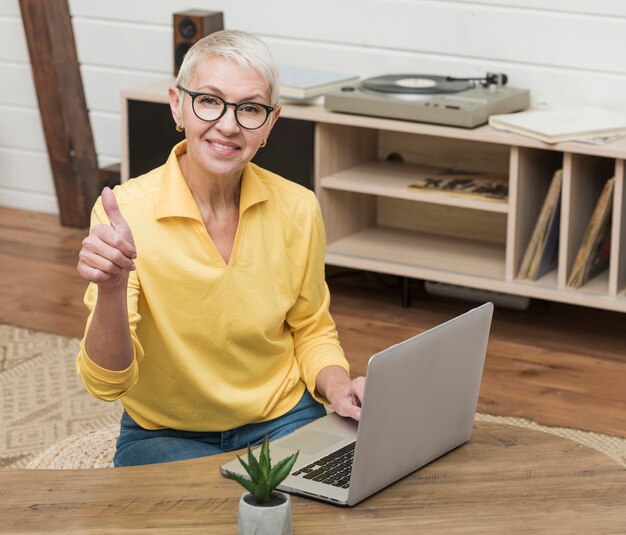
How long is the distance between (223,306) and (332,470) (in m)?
0.36

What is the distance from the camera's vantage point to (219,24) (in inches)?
144

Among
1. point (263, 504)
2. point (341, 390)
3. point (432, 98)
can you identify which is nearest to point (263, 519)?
point (263, 504)

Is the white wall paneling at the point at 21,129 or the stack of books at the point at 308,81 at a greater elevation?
the stack of books at the point at 308,81

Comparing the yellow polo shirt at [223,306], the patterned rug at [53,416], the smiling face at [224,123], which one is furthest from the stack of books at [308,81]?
the smiling face at [224,123]

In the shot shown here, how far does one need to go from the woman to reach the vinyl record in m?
1.48

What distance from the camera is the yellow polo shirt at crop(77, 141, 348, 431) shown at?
1.66 m

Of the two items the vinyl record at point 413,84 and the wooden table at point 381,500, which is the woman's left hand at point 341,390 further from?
the vinyl record at point 413,84

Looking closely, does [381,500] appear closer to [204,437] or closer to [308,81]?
[204,437]

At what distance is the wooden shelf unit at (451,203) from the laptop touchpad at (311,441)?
159cm

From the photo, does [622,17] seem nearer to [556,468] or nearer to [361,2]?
[361,2]

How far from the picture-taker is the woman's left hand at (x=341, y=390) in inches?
62.3

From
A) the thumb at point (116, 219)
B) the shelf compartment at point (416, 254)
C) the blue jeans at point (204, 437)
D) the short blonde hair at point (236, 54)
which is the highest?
the short blonde hair at point (236, 54)

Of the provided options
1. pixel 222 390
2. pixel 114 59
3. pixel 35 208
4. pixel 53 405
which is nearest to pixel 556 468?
pixel 222 390

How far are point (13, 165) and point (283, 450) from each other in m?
3.20
